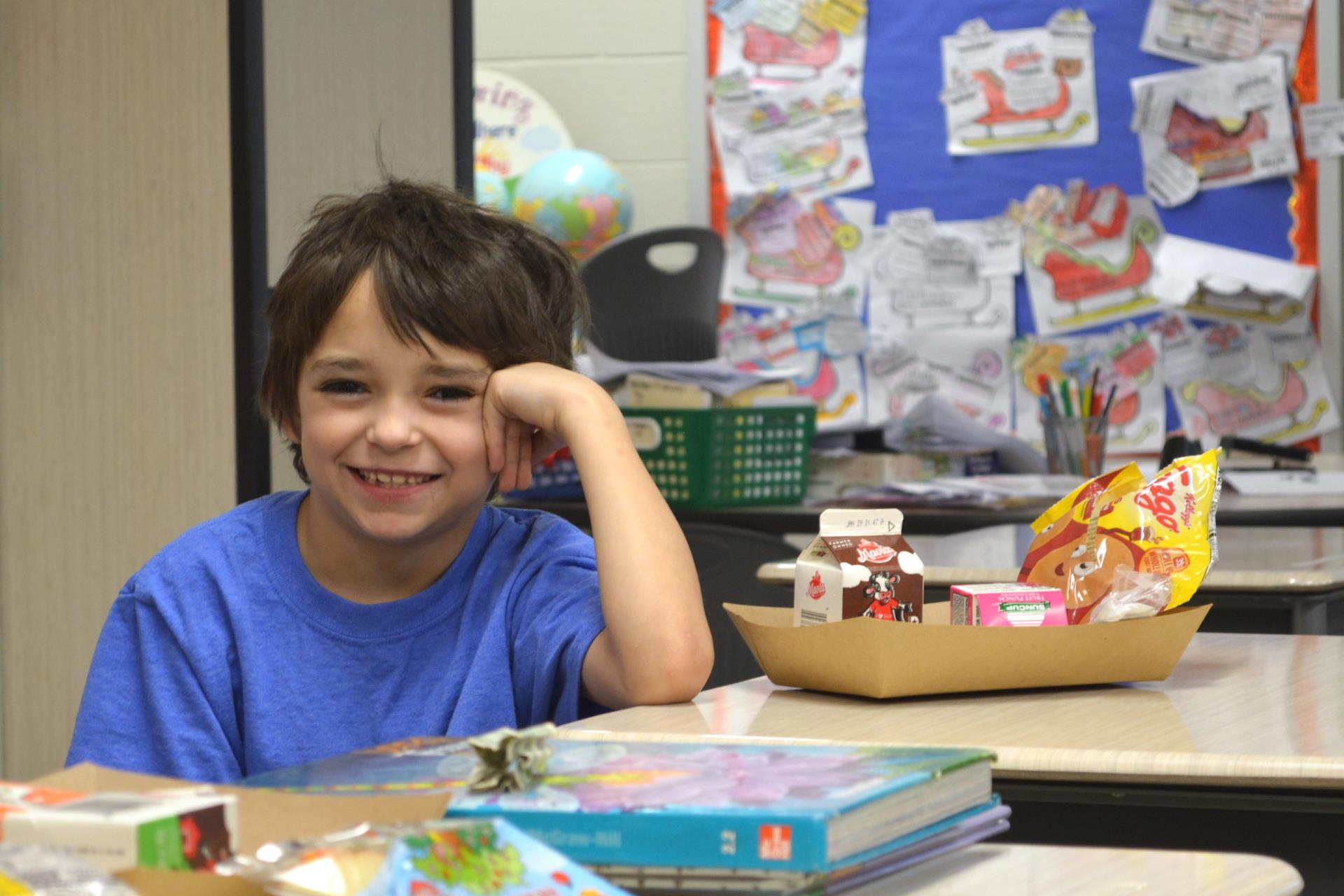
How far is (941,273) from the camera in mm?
3760

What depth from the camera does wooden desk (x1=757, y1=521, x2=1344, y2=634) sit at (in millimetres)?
1483

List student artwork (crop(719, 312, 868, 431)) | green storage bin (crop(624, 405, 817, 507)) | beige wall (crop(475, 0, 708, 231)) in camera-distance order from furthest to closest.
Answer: beige wall (crop(475, 0, 708, 231)), student artwork (crop(719, 312, 868, 431)), green storage bin (crop(624, 405, 817, 507))

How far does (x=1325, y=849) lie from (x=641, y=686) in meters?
0.42

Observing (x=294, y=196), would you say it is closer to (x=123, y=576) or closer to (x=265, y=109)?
(x=265, y=109)

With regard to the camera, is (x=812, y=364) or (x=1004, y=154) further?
(x=812, y=364)

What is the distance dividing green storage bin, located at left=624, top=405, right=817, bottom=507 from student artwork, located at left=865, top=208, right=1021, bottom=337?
4.41ft

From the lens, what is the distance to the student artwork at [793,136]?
3.85 meters

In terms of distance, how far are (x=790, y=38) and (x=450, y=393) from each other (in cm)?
287

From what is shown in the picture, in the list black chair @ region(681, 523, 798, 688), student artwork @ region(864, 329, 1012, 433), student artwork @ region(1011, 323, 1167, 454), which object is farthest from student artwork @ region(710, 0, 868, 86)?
black chair @ region(681, 523, 798, 688)

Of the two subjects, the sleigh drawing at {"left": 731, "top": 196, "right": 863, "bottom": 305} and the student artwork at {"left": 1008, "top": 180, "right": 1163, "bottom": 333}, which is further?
the sleigh drawing at {"left": 731, "top": 196, "right": 863, "bottom": 305}

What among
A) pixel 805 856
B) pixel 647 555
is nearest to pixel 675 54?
pixel 647 555

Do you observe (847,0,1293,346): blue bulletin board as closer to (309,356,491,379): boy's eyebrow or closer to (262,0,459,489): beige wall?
(262,0,459,489): beige wall

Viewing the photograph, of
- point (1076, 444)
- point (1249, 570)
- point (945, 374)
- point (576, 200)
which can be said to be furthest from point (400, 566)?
point (945, 374)

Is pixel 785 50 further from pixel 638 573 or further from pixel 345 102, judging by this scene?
pixel 638 573
